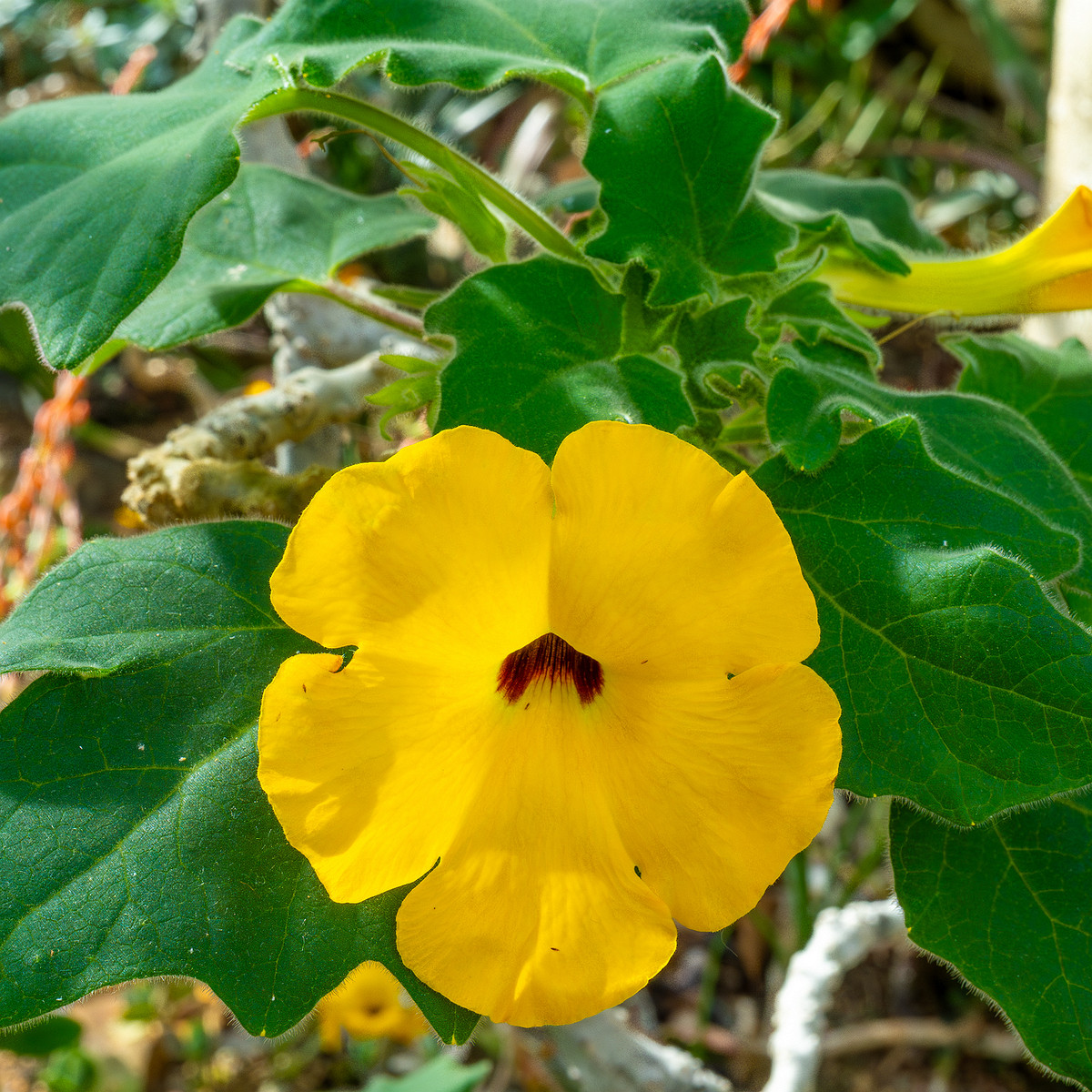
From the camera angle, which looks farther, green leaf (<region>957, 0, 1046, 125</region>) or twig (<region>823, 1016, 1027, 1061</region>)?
green leaf (<region>957, 0, 1046, 125</region>)

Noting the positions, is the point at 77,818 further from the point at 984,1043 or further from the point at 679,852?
the point at 984,1043

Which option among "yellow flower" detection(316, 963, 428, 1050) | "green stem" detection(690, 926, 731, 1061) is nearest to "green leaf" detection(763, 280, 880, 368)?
"green stem" detection(690, 926, 731, 1061)

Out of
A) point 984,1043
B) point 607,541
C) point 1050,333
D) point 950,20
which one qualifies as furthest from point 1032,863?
point 950,20

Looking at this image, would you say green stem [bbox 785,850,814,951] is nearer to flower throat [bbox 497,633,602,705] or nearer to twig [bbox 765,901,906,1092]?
twig [bbox 765,901,906,1092]

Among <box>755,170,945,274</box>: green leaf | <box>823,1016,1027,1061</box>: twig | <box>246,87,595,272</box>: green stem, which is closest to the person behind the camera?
<box>246,87,595,272</box>: green stem

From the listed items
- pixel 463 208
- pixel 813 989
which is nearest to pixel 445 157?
pixel 463 208
